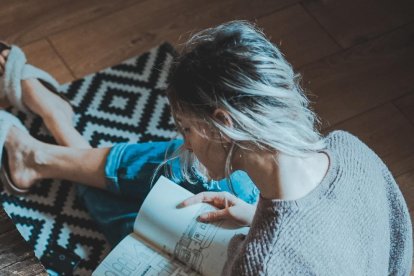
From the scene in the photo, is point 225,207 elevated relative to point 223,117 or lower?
lower

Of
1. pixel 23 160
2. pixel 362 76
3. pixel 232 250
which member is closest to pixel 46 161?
pixel 23 160

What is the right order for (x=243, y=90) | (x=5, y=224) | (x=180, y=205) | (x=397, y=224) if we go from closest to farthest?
(x=243, y=90) → (x=5, y=224) → (x=397, y=224) → (x=180, y=205)

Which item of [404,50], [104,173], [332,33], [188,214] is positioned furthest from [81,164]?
[404,50]

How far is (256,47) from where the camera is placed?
823 mm

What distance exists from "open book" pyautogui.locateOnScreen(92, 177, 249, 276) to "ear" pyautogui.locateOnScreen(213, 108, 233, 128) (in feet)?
1.00

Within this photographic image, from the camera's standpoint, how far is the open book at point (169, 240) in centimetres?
107

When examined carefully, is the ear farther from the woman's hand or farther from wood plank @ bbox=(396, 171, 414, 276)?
wood plank @ bbox=(396, 171, 414, 276)

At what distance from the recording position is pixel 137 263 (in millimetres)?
1099

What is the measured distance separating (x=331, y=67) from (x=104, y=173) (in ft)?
2.03

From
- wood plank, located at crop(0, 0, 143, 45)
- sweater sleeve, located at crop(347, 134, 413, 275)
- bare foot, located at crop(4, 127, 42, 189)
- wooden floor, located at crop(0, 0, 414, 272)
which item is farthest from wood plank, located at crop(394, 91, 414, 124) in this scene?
bare foot, located at crop(4, 127, 42, 189)

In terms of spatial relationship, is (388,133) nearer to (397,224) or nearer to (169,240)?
(397,224)

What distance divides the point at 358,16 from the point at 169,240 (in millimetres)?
848

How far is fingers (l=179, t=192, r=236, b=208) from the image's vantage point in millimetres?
1110

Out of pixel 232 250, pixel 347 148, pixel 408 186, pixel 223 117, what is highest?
pixel 223 117
